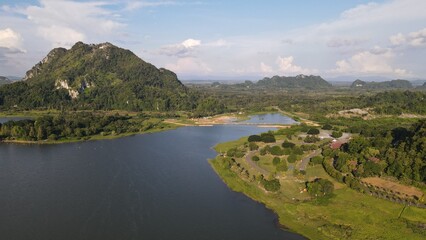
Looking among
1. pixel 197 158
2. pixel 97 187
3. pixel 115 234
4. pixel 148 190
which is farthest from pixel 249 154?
pixel 115 234

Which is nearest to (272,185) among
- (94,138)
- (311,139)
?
(311,139)

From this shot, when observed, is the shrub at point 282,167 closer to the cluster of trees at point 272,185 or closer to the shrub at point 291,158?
the shrub at point 291,158

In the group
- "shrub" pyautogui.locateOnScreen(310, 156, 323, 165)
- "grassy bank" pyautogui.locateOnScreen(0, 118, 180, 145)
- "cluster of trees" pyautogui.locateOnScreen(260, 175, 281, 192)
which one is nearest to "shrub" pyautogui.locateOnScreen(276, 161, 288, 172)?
"shrub" pyautogui.locateOnScreen(310, 156, 323, 165)

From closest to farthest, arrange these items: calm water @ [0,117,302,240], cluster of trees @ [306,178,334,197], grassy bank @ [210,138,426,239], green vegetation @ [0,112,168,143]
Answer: grassy bank @ [210,138,426,239], calm water @ [0,117,302,240], cluster of trees @ [306,178,334,197], green vegetation @ [0,112,168,143]

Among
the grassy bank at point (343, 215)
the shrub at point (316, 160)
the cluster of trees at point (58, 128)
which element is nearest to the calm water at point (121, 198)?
the grassy bank at point (343, 215)

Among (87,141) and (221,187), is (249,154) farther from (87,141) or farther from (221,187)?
(87,141)

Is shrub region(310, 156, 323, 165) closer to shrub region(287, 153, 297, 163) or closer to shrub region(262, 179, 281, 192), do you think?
shrub region(287, 153, 297, 163)

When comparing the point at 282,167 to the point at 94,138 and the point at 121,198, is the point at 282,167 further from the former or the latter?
the point at 94,138
